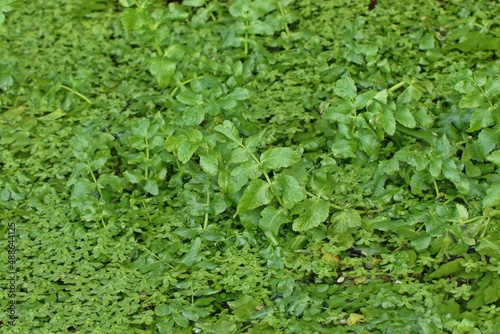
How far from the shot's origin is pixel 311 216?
366 centimetres

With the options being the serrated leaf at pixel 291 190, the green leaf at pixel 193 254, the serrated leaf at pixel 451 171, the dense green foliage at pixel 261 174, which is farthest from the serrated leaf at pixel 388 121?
the green leaf at pixel 193 254

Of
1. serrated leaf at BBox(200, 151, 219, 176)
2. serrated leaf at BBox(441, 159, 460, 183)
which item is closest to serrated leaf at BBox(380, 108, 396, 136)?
serrated leaf at BBox(441, 159, 460, 183)

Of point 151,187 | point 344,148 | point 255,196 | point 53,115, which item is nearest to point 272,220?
point 255,196

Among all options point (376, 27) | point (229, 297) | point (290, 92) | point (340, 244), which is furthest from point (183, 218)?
point (376, 27)

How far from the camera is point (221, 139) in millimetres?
3982

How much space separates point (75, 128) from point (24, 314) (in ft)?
4.22

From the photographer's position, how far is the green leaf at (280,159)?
143 inches

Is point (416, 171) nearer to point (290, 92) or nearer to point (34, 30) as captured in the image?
point (290, 92)

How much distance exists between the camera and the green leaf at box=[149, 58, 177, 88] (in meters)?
4.43

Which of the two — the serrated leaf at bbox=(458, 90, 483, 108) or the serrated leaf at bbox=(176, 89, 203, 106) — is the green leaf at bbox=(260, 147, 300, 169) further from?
the serrated leaf at bbox=(458, 90, 483, 108)

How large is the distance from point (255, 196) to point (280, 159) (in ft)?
0.65

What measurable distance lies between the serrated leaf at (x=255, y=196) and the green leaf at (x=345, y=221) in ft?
1.06

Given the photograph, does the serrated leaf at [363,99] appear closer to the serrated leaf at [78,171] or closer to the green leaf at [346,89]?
the green leaf at [346,89]

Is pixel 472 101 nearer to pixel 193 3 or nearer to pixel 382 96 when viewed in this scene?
pixel 382 96
